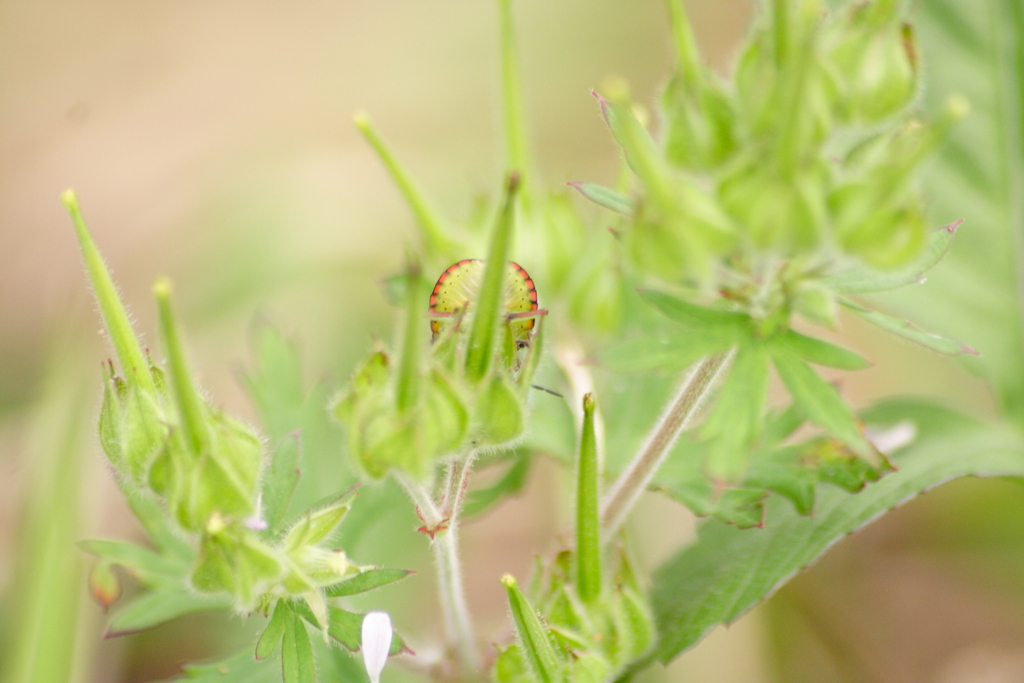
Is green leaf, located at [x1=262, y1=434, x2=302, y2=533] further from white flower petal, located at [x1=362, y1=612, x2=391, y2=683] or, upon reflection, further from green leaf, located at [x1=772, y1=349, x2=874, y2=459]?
green leaf, located at [x1=772, y1=349, x2=874, y2=459]

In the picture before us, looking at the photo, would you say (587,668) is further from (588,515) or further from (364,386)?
(364,386)

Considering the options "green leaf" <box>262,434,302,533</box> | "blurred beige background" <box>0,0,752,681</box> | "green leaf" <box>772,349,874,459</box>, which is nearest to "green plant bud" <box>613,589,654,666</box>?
"green leaf" <box>772,349,874,459</box>

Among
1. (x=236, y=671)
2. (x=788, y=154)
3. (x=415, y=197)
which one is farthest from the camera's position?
(x=415, y=197)

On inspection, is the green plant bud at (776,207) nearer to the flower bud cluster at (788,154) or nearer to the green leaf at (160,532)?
the flower bud cluster at (788,154)

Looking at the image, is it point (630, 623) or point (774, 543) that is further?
point (774, 543)

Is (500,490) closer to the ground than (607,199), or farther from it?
closer to the ground

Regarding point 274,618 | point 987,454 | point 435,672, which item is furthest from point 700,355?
point 987,454

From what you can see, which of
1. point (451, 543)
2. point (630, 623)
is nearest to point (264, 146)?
point (451, 543)

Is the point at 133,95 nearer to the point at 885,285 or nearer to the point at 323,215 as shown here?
the point at 323,215
